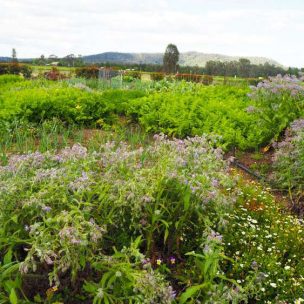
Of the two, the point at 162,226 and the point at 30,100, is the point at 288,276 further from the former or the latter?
the point at 30,100

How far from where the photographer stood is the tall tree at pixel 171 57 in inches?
1419

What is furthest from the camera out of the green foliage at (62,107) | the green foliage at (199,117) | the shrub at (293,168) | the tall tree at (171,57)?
the tall tree at (171,57)

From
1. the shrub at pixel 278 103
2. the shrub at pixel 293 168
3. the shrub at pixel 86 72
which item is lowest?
the shrub at pixel 86 72

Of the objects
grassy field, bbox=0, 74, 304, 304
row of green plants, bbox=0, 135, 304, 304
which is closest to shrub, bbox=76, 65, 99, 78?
grassy field, bbox=0, 74, 304, 304

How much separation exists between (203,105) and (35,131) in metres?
3.08

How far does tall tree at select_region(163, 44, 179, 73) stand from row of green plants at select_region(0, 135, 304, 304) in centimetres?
3184

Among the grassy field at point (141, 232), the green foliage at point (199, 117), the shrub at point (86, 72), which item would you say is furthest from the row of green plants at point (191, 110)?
Result: the shrub at point (86, 72)

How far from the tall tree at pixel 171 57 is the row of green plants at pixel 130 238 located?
3184 centimetres

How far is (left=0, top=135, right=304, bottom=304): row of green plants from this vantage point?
134 inches

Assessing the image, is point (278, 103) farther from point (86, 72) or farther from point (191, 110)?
point (86, 72)

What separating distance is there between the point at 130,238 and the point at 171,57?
33235 mm

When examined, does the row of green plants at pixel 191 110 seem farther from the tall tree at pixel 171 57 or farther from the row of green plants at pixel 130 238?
the tall tree at pixel 171 57

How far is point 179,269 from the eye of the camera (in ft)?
13.3

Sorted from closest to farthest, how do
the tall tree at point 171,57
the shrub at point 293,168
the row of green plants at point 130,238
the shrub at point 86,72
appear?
the row of green plants at point 130,238 < the shrub at point 293,168 < the shrub at point 86,72 < the tall tree at point 171,57
